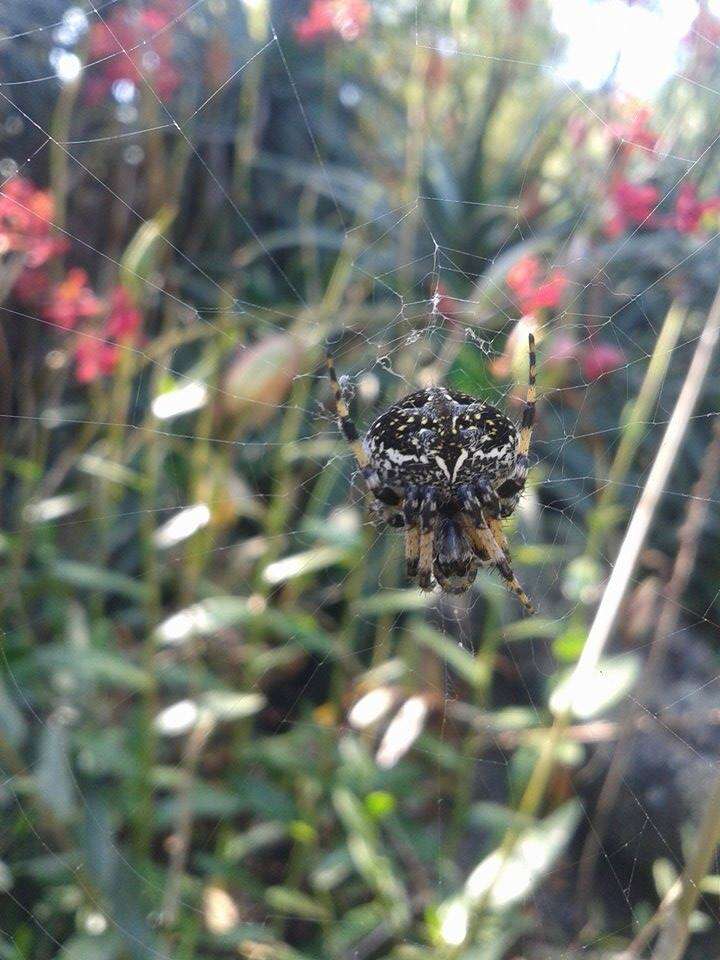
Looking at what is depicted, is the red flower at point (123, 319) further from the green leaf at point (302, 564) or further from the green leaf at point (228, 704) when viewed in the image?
the green leaf at point (228, 704)

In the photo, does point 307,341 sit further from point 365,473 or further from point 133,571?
point 133,571

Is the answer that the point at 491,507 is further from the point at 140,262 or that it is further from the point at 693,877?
the point at 140,262

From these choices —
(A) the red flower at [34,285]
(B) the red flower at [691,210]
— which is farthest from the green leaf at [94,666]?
(B) the red flower at [691,210]

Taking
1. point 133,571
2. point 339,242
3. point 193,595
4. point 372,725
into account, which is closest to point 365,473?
point 193,595

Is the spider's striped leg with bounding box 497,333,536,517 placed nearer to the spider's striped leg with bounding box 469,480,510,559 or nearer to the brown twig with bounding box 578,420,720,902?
the spider's striped leg with bounding box 469,480,510,559

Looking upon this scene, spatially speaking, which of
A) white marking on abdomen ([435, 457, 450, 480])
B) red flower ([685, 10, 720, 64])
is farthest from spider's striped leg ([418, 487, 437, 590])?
red flower ([685, 10, 720, 64])
